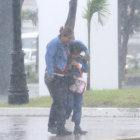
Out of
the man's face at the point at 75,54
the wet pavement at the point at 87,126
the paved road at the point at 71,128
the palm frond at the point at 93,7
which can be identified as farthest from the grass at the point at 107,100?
the man's face at the point at 75,54

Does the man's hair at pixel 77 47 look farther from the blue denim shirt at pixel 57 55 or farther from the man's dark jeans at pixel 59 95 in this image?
the man's dark jeans at pixel 59 95

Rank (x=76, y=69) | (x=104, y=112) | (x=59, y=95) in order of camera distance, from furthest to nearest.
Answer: (x=104, y=112) → (x=76, y=69) → (x=59, y=95)

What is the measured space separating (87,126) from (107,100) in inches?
89.8

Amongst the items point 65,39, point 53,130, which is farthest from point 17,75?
point 65,39

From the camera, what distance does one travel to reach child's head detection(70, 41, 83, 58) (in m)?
8.16

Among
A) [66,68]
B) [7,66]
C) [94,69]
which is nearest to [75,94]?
[66,68]

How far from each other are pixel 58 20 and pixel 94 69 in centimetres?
173

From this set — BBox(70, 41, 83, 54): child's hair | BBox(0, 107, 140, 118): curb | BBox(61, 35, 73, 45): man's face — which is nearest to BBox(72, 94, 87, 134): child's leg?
BBox(70, 41, 83, 54): child's hair

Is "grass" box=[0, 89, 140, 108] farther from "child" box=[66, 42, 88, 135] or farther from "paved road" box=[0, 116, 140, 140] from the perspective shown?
"child" box=[66, 42, 88, 135]

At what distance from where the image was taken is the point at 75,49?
8.19m

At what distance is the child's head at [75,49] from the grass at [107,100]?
11.1 ft

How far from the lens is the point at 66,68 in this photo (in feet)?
26.6

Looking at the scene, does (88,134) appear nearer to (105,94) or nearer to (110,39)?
A: (105,94)

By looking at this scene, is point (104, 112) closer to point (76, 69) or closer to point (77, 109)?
point (77, 109)
